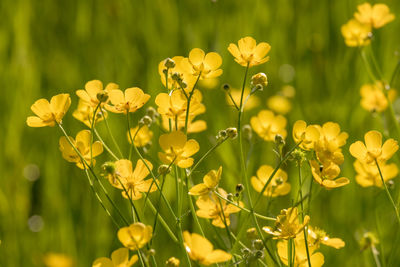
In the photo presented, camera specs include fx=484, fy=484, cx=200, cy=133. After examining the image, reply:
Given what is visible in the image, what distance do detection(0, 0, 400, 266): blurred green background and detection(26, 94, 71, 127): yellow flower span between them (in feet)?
2.68

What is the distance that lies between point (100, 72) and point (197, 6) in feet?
2.15

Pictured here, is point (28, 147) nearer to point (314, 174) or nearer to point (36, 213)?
point (36, 213)

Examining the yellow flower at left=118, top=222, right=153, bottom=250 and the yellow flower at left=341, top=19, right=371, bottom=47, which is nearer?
the yellow flower at left=118, top=222, right=153, bottom=250

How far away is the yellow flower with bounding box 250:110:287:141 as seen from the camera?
1.37 meters

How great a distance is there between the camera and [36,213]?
2.21m

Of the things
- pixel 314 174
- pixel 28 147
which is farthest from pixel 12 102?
pixel 314 174

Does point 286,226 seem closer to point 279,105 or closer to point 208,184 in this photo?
point 208,184

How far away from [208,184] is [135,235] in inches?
8.4

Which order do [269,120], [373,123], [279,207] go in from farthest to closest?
[373,123]
[279,207]
[269,120]

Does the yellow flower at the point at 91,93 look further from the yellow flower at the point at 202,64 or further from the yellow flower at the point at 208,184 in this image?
the yellow flower at the point at 208,184

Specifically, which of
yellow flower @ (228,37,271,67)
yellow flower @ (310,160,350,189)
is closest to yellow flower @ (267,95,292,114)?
yellow flower @ (228,37,271,67)

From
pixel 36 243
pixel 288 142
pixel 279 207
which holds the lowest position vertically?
pixel 36 243

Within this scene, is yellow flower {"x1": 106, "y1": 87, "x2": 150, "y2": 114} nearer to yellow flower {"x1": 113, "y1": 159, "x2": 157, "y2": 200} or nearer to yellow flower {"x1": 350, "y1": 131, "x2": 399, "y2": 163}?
yellow flower {"x1": 113, "y1": 159, "x2": 157, "y2": 200}

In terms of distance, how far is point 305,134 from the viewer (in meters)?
1.02
